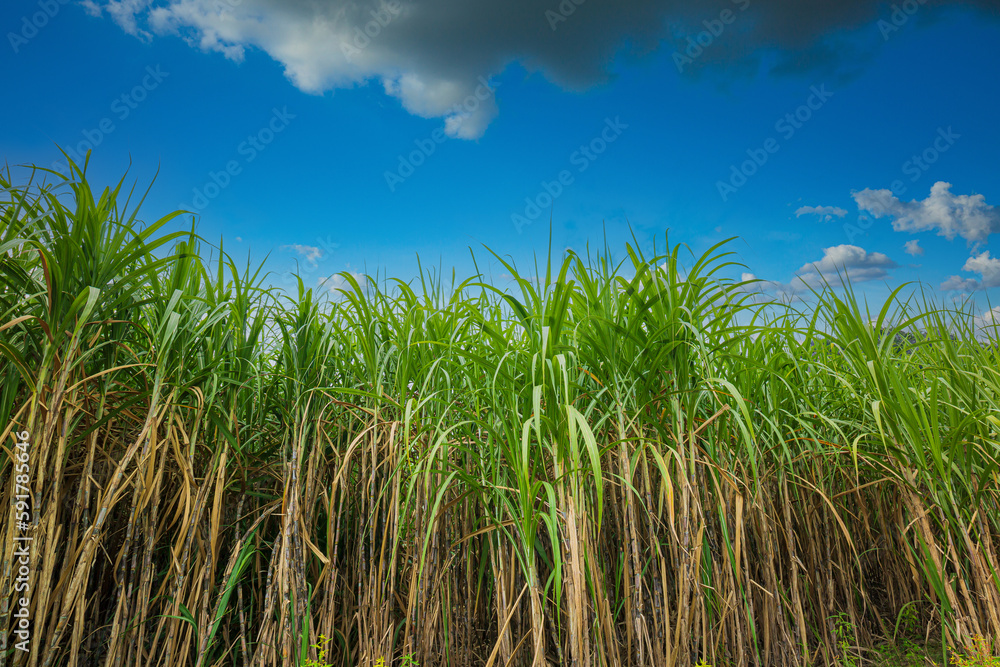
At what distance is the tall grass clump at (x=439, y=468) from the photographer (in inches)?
62.5

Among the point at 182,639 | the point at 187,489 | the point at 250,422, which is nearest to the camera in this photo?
the point at 187,489

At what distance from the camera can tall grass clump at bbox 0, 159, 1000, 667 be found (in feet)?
5.21

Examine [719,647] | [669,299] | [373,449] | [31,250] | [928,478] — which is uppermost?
[31,250]

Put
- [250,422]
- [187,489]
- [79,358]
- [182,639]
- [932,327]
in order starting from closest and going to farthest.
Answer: [79,358] → [187,489] → [182,639] → [250,422] → [932,327]

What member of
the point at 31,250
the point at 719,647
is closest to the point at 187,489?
the point at 31,250

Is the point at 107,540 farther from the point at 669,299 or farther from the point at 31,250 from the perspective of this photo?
the point at 669,299

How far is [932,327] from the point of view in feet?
7.73

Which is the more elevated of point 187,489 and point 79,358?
point 79,358

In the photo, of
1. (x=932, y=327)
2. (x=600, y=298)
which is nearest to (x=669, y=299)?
(x=600, y=298)

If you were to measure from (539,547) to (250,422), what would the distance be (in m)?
→ 1.38

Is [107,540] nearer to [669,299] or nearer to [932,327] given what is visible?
[669,299]

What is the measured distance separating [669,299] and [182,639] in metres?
2.33

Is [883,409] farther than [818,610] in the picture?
No

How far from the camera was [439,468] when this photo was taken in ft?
6.51
